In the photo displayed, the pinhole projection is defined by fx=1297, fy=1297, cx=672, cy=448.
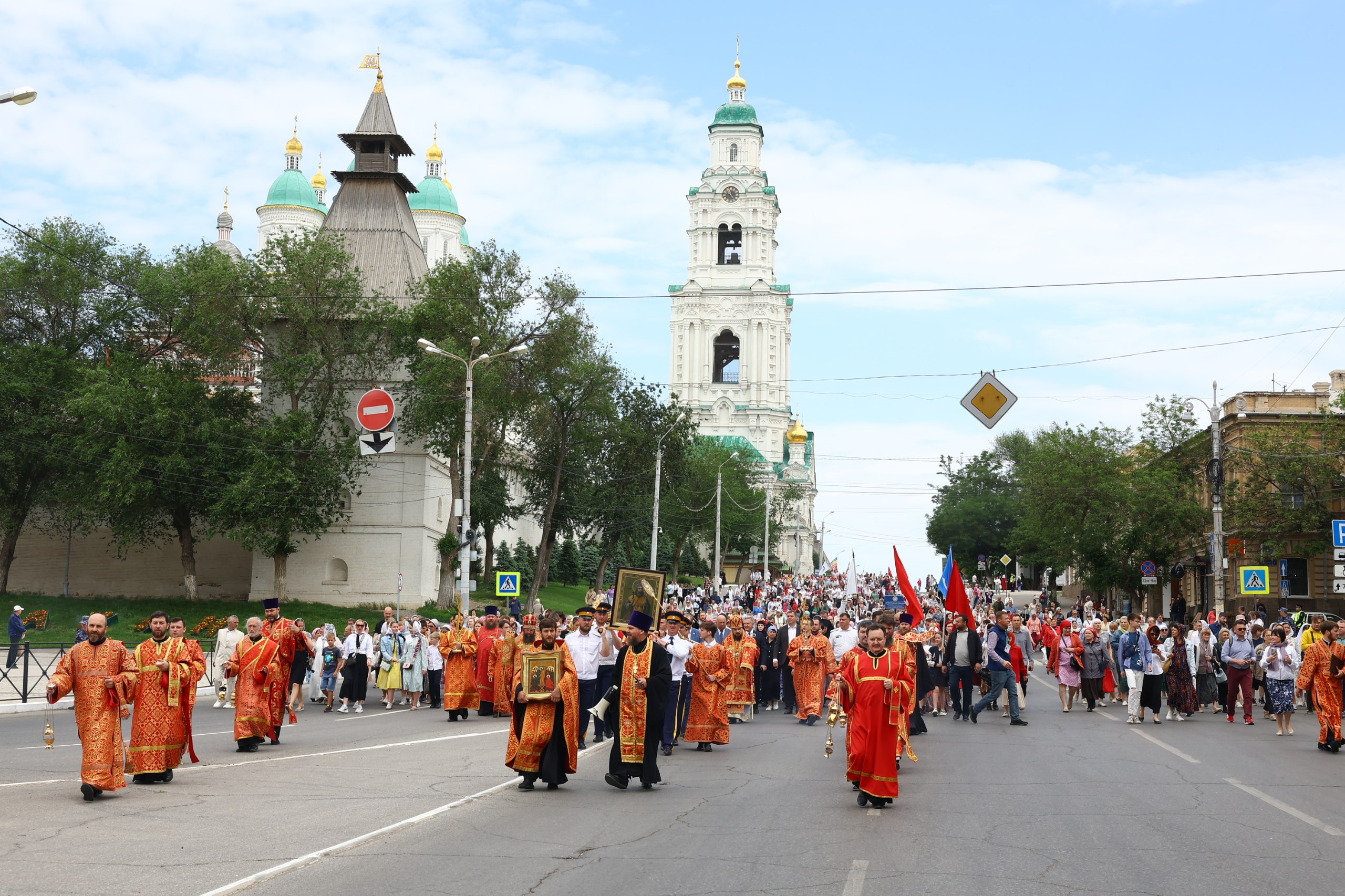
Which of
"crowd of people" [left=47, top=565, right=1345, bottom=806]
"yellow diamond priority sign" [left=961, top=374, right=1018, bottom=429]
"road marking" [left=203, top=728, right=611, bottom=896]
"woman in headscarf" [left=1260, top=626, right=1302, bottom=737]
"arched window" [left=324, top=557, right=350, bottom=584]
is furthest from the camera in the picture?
"arched window" [left=324, top=557, right=350, bottom=584]

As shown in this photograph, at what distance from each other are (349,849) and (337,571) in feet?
143

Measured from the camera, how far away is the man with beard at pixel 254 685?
15383 millimetres

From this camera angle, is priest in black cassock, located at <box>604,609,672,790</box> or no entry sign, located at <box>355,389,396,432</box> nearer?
priest in black cassock, located at <box>604,609,672,790</box>

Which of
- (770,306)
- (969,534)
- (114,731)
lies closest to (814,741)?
(114,731)

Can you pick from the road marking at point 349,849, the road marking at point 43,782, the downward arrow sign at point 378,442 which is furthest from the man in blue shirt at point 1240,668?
the road marking at point 43,782

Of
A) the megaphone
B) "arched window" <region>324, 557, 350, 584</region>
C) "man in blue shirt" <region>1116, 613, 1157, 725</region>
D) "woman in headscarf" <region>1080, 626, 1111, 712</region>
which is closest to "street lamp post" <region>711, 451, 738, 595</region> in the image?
"arched window" <region>324, 557, 350, 584</region>

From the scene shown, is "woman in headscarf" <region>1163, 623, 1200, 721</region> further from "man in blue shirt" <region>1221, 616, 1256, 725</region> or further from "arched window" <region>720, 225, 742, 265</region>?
"arched window" <region>720, 225, 742, 265</region>

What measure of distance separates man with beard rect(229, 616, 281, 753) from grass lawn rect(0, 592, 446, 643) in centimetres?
2635

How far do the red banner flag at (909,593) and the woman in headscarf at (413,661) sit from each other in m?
8.91

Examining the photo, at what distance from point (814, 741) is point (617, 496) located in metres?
43.3

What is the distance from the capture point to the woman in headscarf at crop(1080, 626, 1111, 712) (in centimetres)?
2388

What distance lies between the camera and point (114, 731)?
11344mm

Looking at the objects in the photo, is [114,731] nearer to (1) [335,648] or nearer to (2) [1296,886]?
(2) [1296,886]

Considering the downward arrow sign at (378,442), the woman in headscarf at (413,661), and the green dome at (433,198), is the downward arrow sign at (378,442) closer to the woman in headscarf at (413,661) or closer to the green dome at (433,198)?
the woman in headscarf at (413,661)
